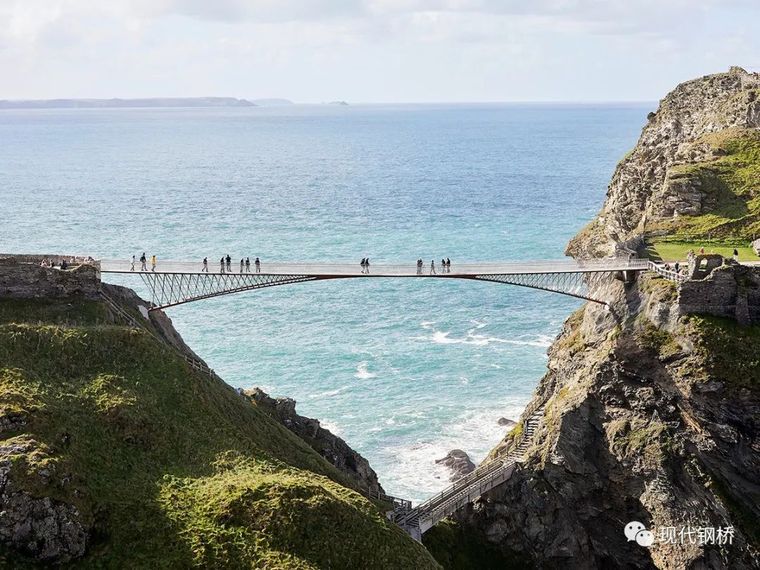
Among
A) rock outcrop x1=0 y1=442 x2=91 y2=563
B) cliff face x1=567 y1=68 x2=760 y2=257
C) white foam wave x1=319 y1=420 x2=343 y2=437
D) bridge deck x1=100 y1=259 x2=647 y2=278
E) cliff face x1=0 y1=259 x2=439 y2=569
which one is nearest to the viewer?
rock outcrop x1=0 y1=442 x2=91 y2=563

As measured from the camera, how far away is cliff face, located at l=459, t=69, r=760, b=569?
6694 cm

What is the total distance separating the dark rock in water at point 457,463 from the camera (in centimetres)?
8144

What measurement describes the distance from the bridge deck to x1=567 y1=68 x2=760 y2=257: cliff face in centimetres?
454

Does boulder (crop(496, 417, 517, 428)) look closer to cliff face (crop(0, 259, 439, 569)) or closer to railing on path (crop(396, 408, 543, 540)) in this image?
railing on path (crop(396, 408, 543, 540))

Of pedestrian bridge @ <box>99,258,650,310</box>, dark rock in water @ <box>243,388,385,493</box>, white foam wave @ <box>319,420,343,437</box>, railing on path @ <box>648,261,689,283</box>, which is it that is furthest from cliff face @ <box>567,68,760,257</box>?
white foam wave @ <box>319,420,343,437</box>

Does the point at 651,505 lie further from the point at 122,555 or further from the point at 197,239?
the point at 197,239

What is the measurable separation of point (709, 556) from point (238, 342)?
59.2 metres

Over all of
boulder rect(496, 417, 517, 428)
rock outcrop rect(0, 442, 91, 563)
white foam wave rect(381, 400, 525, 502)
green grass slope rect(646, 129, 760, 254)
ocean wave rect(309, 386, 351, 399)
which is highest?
green grass slope rect(646, 129, 760, 254)

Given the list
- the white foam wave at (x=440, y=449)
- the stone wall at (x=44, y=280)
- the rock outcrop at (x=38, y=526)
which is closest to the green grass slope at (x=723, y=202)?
the white foam wave at (x=440, y=449)

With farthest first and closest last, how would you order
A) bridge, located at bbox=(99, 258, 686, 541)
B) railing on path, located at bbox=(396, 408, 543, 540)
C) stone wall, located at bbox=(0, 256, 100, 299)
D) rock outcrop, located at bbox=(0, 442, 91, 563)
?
1. bridge, located at bbox=(99, 258, 686, 541)
2. railing on path, located at bbox=(396, 408, 543, 540)
3. stone wall, located at bbox=(0, 256, 100, 299)
4. rock outcrop, located at bbox=(0, 442, 91, 563)

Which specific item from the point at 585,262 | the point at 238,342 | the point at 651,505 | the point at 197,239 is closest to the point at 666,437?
the point at 651,505

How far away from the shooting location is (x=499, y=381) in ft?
327

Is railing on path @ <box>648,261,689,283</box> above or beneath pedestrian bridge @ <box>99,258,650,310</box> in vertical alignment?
above

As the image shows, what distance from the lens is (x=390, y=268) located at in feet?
254
